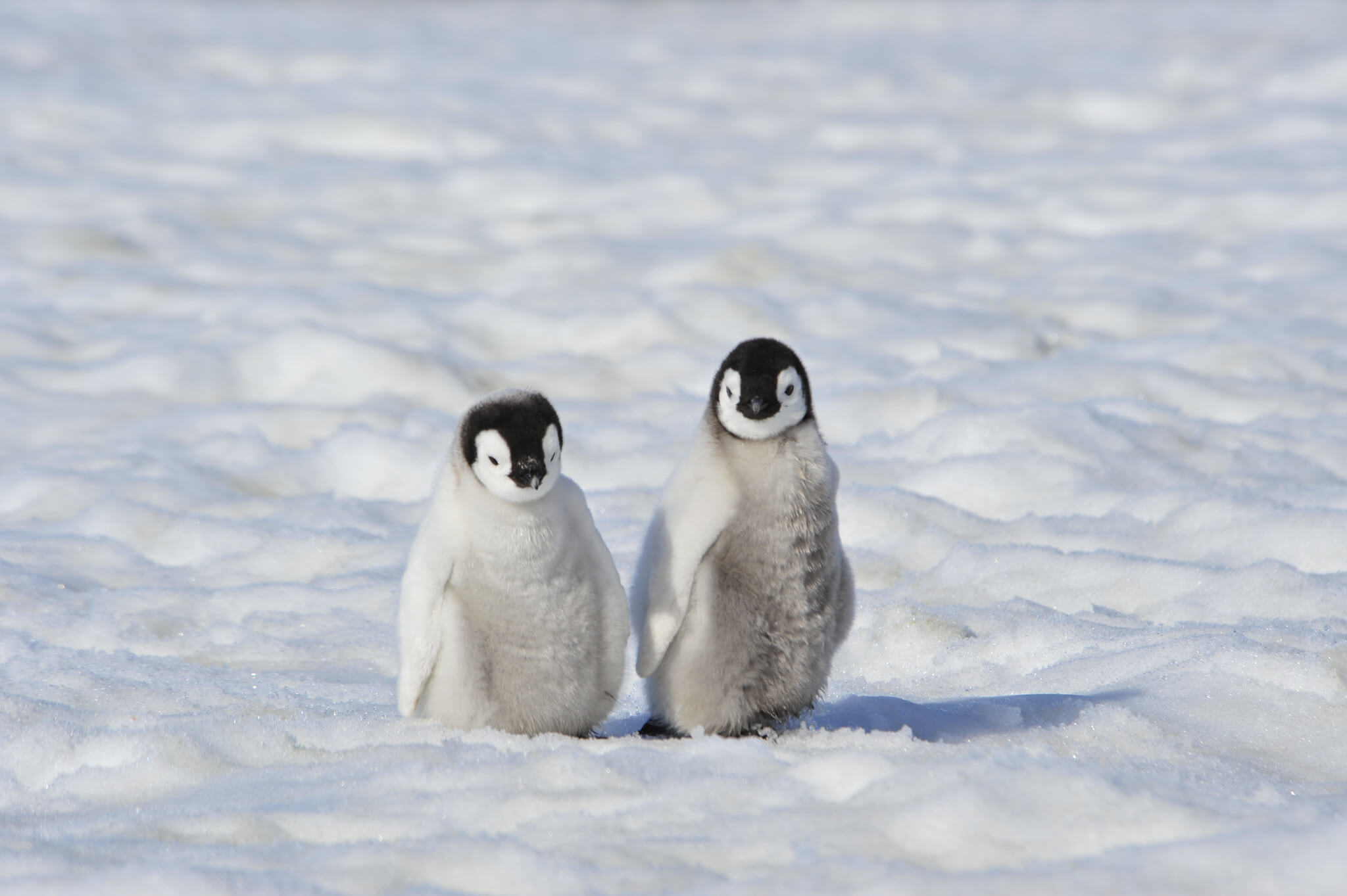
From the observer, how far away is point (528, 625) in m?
2.92

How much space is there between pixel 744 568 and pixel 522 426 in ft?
2.01

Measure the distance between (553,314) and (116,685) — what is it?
13.7 ft

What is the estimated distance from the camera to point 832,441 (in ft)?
19.0

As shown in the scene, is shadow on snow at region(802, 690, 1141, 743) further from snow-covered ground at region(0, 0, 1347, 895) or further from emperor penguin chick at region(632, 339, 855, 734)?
emperor penguin chick at region(632, 339, 855, 734)

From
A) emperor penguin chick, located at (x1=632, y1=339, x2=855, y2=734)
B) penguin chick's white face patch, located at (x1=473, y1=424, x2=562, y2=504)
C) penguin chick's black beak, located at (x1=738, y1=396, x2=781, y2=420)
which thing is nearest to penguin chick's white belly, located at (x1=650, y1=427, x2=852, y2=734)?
emperor penguin chick, located at (x1=632, y1=339, x2=855, y2=734)

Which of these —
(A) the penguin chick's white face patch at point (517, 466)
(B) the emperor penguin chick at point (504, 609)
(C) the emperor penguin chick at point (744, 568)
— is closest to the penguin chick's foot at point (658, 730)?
(C) the emperor penguin chick at point (744, 568)

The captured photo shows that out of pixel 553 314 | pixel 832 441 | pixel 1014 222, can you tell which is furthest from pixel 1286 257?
pixel 553 314

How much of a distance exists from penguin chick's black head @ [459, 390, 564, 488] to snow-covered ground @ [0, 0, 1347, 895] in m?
0.56

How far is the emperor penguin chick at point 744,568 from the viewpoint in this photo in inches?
117

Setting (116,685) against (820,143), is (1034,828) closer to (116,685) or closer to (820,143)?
(116,685)

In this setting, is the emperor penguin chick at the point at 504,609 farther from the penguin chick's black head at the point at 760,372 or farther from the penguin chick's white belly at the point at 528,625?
the penguin chick's black head at the point at 760,372

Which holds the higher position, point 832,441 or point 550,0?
point 550,0

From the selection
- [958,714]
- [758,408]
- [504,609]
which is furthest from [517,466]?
[958,714]

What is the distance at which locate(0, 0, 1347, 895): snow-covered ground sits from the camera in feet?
7.68
